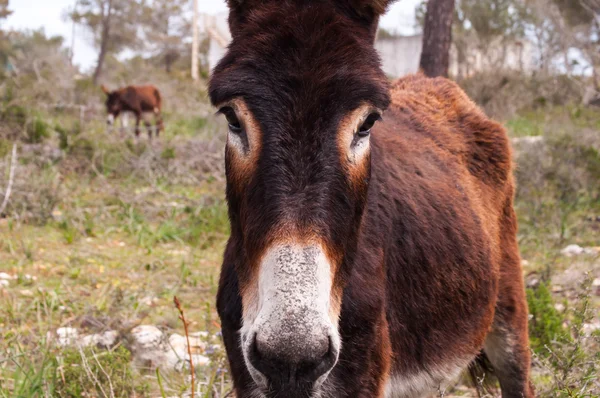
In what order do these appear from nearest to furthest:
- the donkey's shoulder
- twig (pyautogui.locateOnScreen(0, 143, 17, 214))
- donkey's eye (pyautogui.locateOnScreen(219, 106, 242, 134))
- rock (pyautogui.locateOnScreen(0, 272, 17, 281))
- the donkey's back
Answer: donkey's eye (pyautogui.locateOnScreen(219, 106, 242, 134))
the donkey's back
the donkey's shoulder
rock (pyautogui.locateOnScreen(0, 272, 17, 281))
twig (pyautogui.locateOnScreen(0, 143, 17, 214))

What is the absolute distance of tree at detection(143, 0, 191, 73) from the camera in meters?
40.5

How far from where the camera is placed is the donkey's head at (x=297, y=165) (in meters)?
1.63

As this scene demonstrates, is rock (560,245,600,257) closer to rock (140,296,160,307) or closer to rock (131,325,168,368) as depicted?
rock (140,296,160,307)

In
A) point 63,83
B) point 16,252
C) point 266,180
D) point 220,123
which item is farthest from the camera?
point 63,83

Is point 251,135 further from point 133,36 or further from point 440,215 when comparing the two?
point 133,36

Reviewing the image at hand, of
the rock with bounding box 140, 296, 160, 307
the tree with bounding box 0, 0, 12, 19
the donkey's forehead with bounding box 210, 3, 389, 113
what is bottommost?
the rock with bounding box 140, 296, 160, 307

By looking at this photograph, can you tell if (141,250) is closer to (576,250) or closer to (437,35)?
(437,35)

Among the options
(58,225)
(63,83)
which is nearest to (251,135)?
(58,225)

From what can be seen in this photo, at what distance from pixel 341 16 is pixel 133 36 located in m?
38.6

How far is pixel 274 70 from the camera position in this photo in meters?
1.90

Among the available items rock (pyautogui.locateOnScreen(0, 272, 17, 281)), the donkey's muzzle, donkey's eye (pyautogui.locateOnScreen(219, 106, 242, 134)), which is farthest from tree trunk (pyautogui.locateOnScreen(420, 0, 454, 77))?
the donkey's muzzle

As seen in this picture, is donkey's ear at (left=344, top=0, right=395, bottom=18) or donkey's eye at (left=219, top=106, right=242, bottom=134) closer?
donkey's eye at (left=219, top=106, right=242, bottom=134)

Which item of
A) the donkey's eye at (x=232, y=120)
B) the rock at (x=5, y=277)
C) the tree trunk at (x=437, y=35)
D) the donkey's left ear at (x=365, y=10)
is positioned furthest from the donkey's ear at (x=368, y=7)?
the tree trunk at (x=437, y=35)

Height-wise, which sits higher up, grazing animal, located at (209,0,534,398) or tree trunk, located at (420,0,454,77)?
tree trunk, located at (420,0,454,77)
